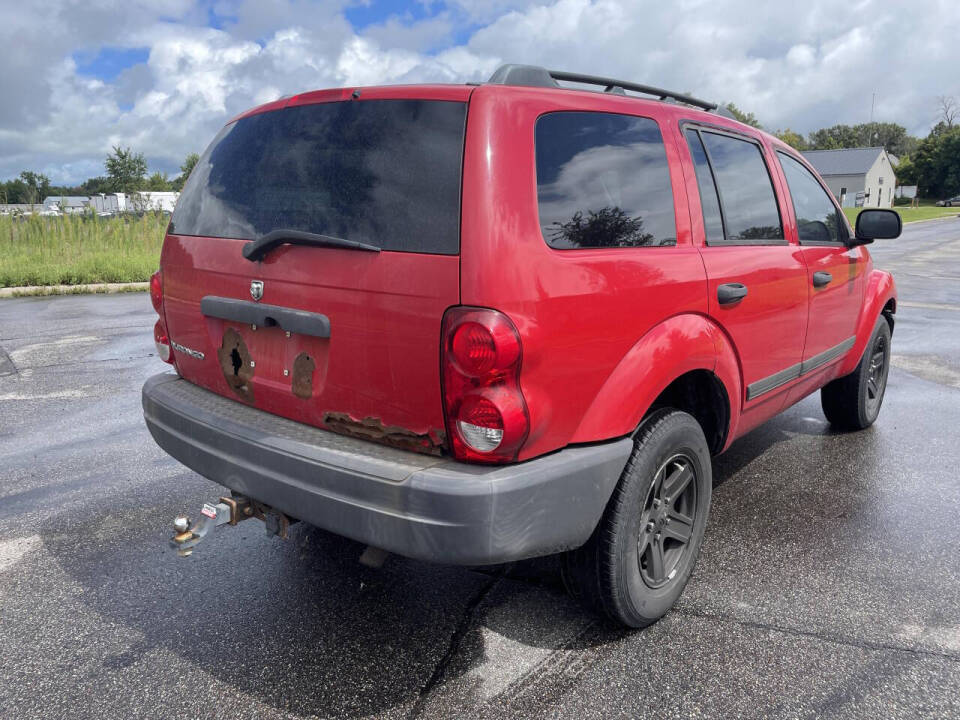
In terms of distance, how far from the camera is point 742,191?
136 inches

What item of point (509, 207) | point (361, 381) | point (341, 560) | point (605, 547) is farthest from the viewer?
point (341, 560)

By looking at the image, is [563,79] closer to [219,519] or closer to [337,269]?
[337,269]

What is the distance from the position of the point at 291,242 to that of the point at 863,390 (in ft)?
13.6

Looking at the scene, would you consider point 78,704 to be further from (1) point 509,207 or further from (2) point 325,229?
(1) point 509,207

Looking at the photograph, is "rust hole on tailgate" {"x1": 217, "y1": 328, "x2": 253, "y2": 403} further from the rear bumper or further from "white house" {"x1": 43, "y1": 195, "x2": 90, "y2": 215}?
"white house" {"x1": 43, "y1": 195, "x2": 90, "y2": 215}

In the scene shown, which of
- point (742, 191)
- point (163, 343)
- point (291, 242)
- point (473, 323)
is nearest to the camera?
point (473, 323)

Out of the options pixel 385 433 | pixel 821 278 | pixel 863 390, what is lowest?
pixel 863 390

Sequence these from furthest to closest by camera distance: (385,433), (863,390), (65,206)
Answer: (65,206), (863,390), (385,433)

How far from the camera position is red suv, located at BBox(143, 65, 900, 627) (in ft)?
7.27

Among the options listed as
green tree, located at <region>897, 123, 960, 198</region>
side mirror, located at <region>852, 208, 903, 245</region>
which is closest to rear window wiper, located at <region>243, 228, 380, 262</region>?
side mirror, located at <region>852, 208, 903, 245</region>

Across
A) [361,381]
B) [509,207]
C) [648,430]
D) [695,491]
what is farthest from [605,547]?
[509,207]

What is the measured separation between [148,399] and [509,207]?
1.82 meters

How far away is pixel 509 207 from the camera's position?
226 centimetres

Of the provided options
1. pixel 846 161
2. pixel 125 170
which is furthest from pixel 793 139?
pixel 125 170
